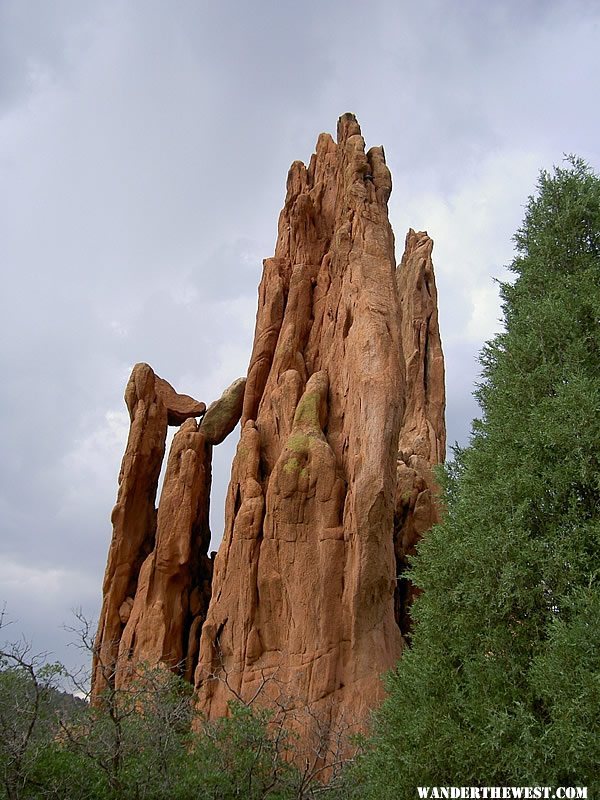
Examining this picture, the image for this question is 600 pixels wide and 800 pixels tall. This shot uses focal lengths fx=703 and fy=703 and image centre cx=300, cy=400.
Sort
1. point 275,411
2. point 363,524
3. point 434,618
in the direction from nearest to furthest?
1. point 434,618
2. point 363,524
3. point 275,411

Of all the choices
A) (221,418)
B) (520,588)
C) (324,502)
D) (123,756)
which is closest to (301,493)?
(324,502)

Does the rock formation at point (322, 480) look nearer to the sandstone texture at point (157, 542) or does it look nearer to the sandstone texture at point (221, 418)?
the sandstone texture at point (221, 418)

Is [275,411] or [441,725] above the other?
[275,411]

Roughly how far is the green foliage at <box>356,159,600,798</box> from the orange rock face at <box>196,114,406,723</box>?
10.5 meters

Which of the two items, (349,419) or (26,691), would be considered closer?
(26,691)

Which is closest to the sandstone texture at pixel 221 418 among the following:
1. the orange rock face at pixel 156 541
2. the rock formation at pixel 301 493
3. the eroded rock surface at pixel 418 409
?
the rock formation at pixel 301 493

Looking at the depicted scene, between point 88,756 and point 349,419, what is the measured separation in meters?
13.8

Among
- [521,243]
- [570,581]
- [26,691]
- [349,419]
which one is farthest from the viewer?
[349,419]

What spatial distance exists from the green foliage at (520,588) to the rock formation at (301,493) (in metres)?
8.96

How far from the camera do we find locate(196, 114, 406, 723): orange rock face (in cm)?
2097

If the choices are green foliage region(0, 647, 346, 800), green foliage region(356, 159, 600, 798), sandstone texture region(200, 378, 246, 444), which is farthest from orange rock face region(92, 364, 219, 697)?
green foliage region(356, 159, 600, 798)

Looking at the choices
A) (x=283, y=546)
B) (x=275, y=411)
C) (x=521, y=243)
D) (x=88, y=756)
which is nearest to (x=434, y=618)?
(x=521, y=243)

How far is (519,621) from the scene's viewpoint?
912 cm

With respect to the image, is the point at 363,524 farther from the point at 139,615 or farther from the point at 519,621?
the point at 519,621
